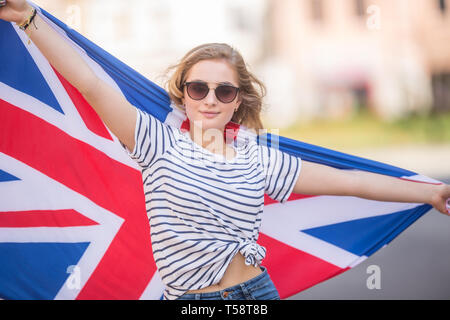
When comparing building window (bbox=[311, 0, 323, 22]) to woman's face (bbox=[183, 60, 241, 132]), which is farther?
building window (bbox=[311, 0, 323, 22])

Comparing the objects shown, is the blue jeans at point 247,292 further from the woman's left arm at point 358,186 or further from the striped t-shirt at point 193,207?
the woman's left arm at point 358,186

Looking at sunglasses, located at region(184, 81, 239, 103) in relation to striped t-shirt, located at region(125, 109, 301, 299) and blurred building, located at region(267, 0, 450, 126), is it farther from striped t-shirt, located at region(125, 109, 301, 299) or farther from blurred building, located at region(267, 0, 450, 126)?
blurred building, located at region(267, 0, 450, 126)

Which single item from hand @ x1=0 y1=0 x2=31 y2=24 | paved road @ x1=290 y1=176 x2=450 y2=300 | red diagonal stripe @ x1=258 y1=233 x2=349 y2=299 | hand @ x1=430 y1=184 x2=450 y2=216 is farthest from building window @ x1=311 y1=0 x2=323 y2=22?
hand @ x1=0 y1=0 x2=31 y2=24

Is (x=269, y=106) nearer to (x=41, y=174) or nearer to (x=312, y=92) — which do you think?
(x=41, y=174)

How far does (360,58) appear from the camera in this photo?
22859 mm

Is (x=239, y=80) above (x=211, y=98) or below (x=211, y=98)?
above

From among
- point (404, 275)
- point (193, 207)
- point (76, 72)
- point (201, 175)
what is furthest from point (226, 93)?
point (404, 275)

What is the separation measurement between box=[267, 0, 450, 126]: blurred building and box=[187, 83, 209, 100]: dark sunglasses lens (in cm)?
2056

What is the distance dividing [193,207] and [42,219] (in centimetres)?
120

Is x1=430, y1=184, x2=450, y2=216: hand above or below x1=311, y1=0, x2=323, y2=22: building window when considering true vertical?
below

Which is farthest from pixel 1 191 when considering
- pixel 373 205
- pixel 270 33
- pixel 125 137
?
pixel 270 33

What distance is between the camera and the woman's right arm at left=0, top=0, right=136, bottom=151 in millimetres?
1980

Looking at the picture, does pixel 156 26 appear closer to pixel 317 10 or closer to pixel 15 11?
pixel 317 10

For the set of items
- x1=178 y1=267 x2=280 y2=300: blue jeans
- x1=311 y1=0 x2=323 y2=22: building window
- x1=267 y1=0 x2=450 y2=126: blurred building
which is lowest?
x1=178 y1=267 x2=280 y2=300: blue jeans
